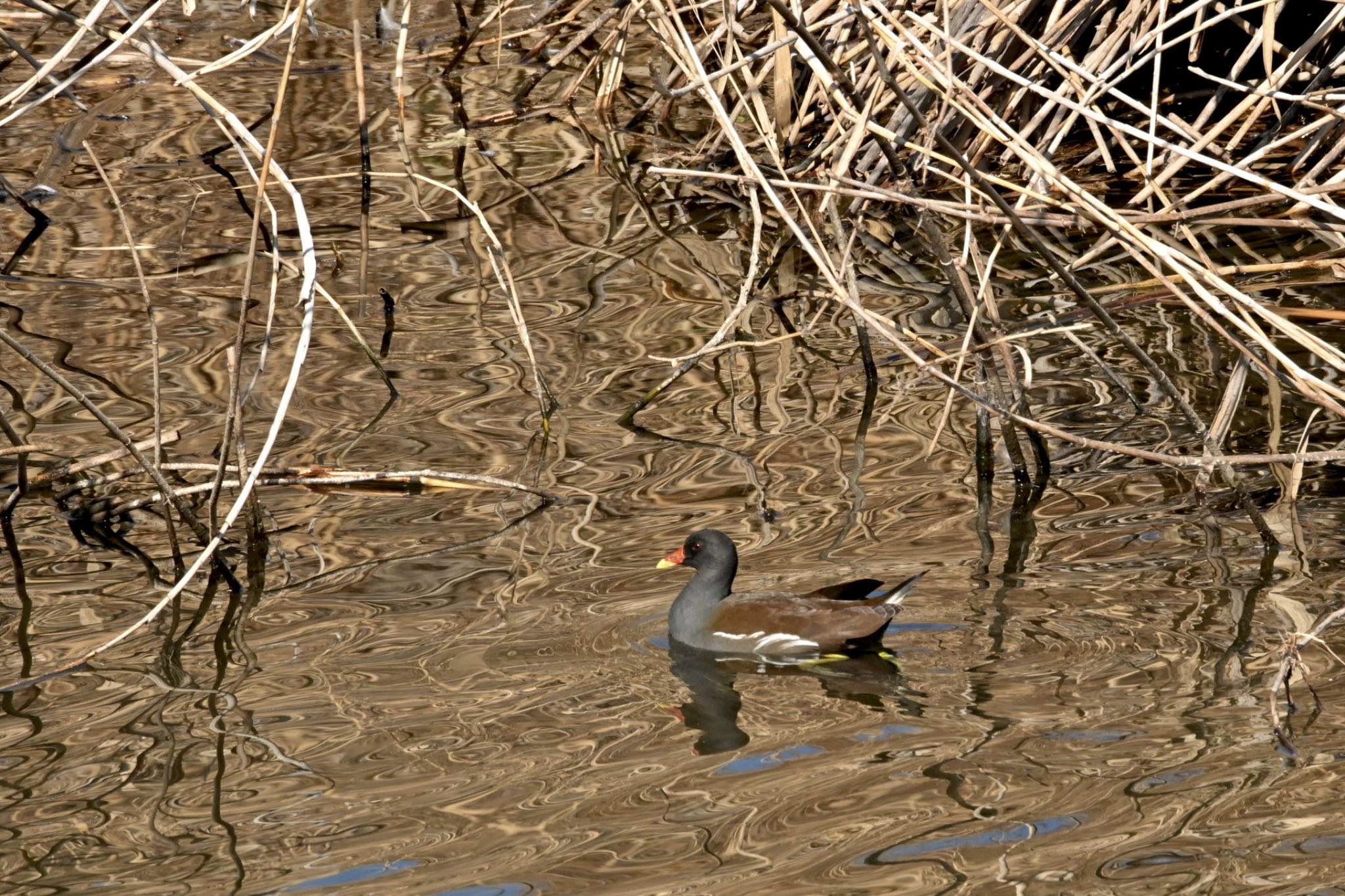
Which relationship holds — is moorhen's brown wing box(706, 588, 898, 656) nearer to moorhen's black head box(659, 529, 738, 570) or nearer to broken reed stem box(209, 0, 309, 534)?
moorhen's black head box(659, 529, 738, 570)

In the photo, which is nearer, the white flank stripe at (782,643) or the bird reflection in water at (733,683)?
the bird reflection in water at (733,683)

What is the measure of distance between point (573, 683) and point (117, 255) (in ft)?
17.5

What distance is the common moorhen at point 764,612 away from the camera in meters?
5.29

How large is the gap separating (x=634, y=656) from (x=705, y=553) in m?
0.40

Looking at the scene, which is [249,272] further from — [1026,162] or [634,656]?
[1026,162]

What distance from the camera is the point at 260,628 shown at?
5562 mm

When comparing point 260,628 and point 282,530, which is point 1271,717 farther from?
point 282,530

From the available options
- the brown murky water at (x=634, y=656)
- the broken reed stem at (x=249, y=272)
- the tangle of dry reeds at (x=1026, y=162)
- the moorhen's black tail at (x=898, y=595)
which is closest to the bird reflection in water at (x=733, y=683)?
the brown murky water at (x=634, y=656)

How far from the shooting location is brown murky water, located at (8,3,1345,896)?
4191 mm

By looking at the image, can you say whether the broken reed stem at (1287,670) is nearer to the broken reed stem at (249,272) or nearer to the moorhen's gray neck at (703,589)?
the moorhen's gray neck at (703,589)

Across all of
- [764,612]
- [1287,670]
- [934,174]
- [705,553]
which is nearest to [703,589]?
[705,553]

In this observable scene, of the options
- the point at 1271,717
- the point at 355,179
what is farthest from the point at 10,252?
the point at 1271,717

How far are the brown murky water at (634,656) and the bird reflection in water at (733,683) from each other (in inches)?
0.7

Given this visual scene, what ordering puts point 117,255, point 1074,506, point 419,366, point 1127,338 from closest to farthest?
point 1127,338
point 1074,506
point 419,366
point 117,255
